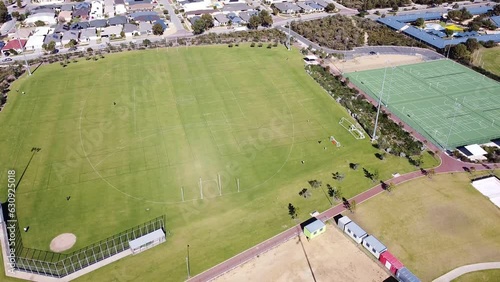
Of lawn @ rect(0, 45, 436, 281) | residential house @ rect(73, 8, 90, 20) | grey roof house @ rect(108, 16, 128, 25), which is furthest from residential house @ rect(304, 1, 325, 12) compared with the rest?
residential house @ rect(73, 8, 90, 20)

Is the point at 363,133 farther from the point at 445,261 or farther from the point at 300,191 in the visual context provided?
the point at 445,261

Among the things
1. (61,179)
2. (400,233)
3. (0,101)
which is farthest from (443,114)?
(0,101)

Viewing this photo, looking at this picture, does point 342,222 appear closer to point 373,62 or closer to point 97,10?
point 373,62

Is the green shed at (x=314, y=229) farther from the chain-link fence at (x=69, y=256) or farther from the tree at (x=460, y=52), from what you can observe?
the tree at (x=460, y=52)

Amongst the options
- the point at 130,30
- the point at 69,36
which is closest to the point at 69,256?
the point at 69,36

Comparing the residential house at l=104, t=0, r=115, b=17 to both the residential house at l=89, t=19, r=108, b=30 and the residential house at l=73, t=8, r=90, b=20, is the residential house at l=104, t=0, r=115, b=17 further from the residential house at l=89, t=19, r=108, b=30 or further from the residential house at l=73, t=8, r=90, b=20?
the residential house at l=89, t=19, r=108, b=30
